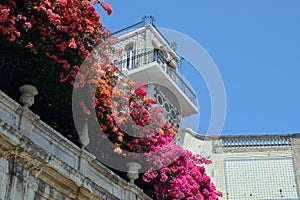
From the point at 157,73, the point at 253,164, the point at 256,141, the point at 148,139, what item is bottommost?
the point at 148,139

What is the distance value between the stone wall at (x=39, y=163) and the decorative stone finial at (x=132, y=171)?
111 centimetres

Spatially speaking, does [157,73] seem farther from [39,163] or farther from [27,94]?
[39,163]

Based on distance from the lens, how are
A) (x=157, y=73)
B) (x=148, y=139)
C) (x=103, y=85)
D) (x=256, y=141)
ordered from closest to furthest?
1. (x=103, y=85)
2. (x=148, y=139)
3. (x=157, y=73)
4. (x=256, y=141)

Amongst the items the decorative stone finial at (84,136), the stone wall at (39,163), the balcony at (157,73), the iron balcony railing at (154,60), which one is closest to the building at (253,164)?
the balcony at (157,73)

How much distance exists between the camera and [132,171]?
12.2m

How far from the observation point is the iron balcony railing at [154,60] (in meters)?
19.0

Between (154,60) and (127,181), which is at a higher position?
(154,60)

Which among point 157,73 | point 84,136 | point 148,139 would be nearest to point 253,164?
point 157,73

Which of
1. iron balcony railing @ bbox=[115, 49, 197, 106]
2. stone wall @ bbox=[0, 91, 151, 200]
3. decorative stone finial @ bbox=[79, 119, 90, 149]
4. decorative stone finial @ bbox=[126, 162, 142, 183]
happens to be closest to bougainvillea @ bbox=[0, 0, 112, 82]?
decorative stone finial @ bbox=[79, 119, 90, 149]

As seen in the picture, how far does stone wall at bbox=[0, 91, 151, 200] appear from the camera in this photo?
859 centimetres

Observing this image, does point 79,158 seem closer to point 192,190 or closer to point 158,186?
point 158,186

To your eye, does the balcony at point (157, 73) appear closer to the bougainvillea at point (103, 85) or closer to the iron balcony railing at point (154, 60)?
the iron balcony railing at point (154, 60)

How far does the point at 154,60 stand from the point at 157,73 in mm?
432

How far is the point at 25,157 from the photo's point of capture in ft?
29.1
